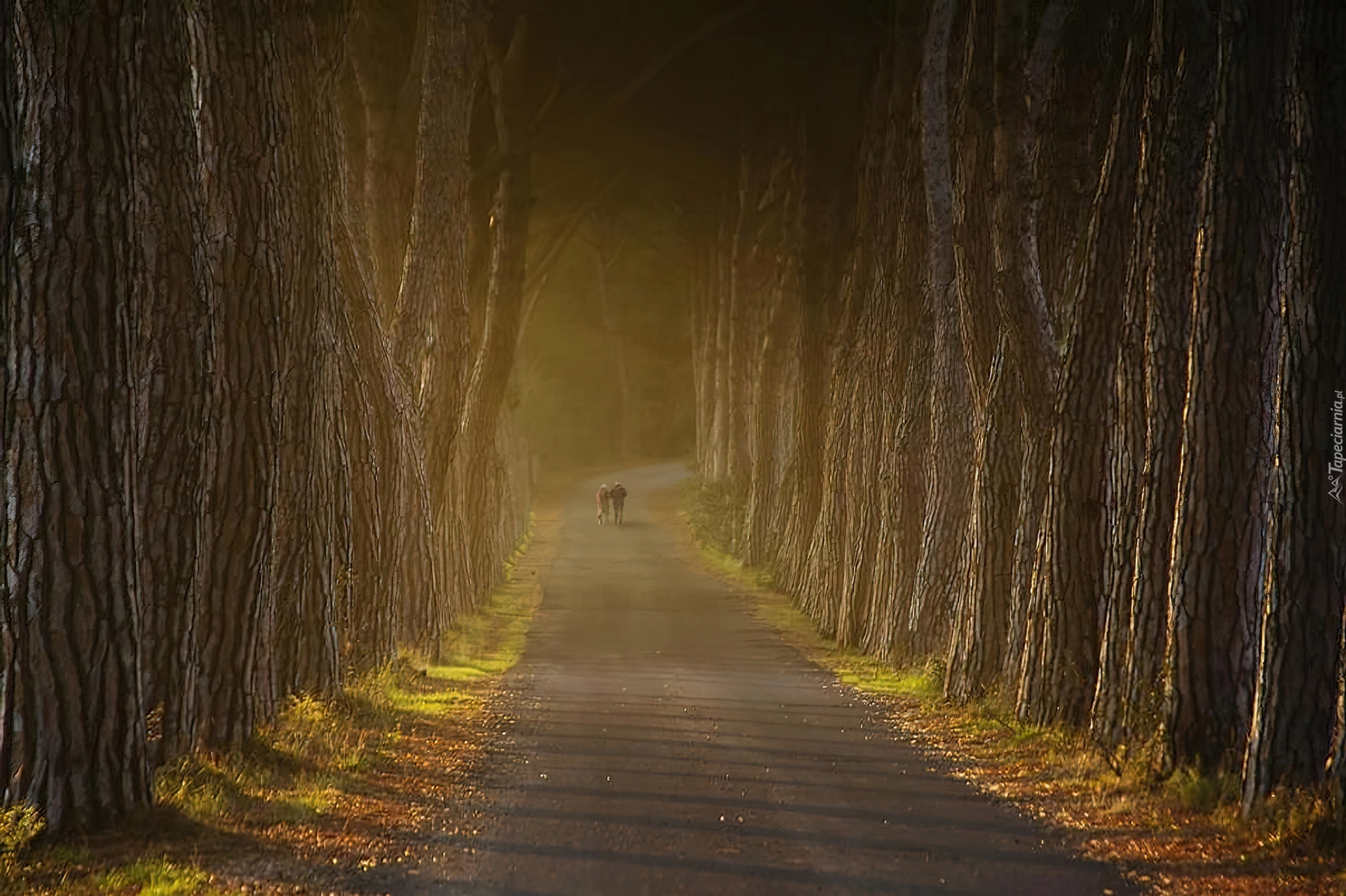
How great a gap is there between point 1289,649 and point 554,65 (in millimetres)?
19718

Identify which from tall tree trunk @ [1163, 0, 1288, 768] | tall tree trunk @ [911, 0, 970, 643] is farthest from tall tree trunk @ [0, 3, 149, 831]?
tall tree trunk @ [911, 0, 970, 643]

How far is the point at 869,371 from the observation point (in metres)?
21.4

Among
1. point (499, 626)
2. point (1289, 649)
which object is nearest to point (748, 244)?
point (499, 626)

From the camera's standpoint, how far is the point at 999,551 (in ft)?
46.2

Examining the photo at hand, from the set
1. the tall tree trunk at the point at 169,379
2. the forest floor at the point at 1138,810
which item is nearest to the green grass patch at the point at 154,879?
the tall tree trunk at the point at 169,379

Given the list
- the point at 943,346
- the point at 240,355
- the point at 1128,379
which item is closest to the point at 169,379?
the point at 240,355

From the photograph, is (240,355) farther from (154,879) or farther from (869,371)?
(869,371)

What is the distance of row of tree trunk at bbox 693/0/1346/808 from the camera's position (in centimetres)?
846

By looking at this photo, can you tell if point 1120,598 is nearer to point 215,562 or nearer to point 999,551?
point 999,551

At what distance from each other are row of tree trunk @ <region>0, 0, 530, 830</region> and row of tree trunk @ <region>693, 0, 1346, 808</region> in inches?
227

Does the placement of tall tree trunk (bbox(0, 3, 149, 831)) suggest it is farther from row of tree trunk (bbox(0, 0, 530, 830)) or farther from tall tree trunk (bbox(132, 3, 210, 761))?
tall tree trunk (bbox(132, 3, 210, 761))

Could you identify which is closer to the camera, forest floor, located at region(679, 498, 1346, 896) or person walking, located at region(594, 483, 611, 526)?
forest floor, located at region(679, 498, 1346, 896)

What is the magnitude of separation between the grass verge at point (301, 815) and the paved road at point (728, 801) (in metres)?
0.43

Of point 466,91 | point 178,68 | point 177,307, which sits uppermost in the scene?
point 466,91
